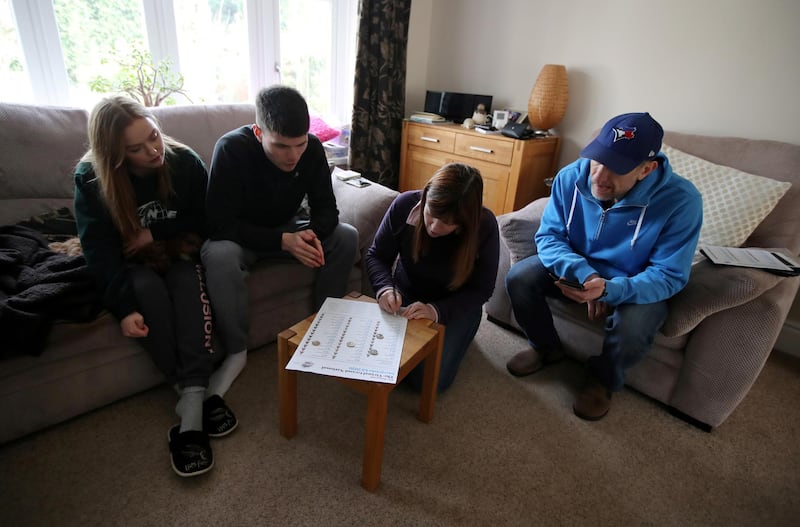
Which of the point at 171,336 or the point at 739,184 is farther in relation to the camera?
the point at 739,184

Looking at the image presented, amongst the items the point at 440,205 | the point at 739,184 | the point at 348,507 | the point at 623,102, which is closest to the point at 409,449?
the point at 348,507

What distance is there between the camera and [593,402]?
4.95ft

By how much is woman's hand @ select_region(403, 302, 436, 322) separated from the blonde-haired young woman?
0.63m

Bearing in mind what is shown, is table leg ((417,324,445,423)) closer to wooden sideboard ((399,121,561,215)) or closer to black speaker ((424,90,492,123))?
wooden sideboard ((399,121,561,215))

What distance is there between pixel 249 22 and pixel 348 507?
8.63 ft

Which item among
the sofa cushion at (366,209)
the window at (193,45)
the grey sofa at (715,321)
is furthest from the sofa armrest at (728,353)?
the window at (193,45)

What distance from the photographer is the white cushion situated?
1.66 meters

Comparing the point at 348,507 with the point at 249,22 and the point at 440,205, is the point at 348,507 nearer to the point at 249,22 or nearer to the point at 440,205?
the point at 440,205

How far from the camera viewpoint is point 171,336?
1.31 meters

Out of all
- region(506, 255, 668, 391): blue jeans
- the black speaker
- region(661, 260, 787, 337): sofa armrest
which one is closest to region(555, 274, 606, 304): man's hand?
region(506, 255, 668, 391): blue jeans

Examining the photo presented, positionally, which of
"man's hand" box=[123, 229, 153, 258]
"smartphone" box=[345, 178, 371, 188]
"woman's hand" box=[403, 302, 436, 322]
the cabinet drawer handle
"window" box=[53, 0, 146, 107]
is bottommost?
"woman's hand" box=[403, 302, 436, 322]

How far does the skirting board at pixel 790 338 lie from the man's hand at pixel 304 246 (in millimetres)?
2158

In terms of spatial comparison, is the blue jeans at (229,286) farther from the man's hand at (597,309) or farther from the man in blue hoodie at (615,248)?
the man's hand at (597,309)

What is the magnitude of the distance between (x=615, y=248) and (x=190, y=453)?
4.89 feet
